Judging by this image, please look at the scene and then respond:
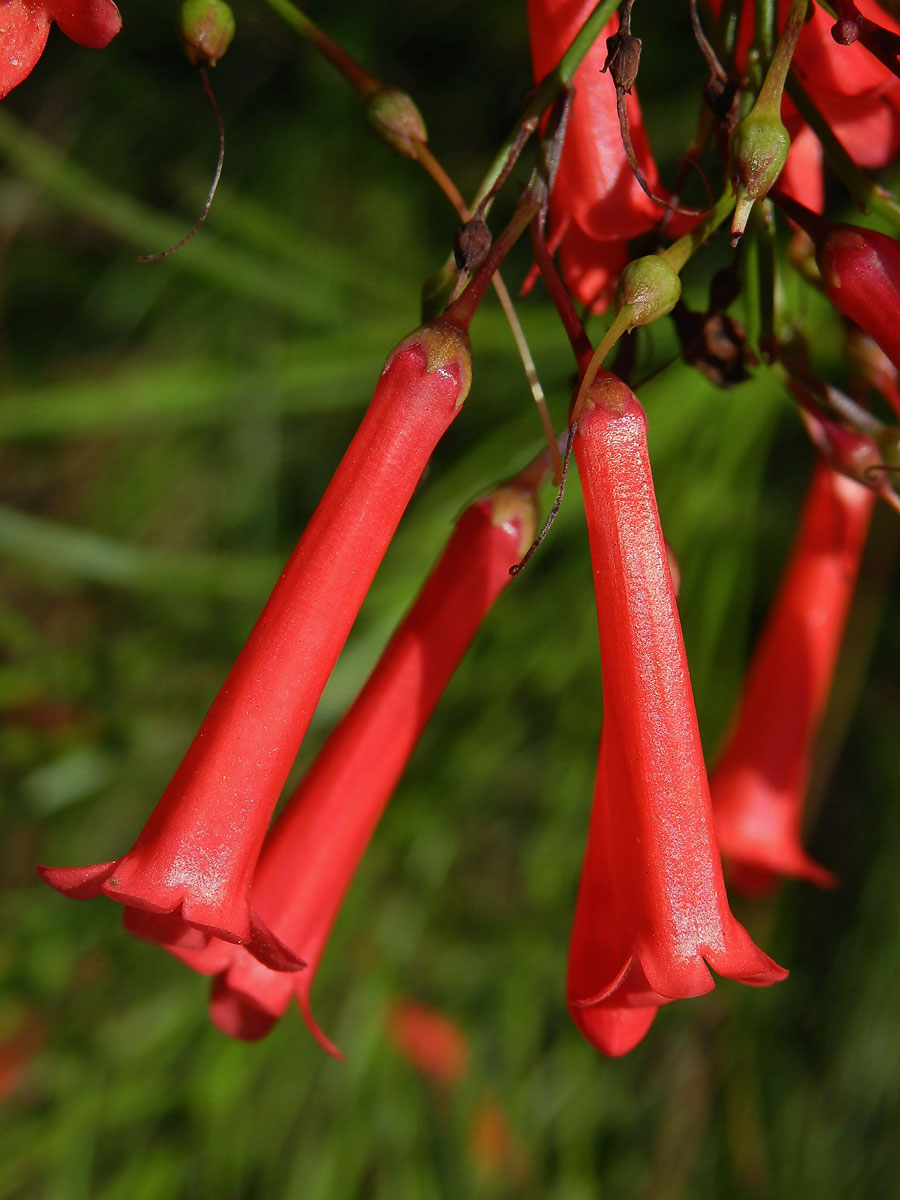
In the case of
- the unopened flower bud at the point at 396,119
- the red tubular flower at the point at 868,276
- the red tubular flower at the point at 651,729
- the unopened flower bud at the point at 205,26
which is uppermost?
the red tubular flower at the point at 868,276

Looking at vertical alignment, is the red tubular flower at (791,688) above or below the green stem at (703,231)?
below

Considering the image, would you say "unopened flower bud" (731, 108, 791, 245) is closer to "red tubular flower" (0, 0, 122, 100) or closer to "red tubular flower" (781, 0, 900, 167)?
"red tubular flower" (781, 0, 900, 167)

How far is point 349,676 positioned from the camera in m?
1.70

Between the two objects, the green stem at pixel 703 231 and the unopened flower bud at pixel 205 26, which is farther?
the unopened flower bud at pixel 205 26

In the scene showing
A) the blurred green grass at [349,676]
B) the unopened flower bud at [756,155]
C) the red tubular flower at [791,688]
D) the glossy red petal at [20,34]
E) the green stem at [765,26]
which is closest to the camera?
the unopened flower bud at [756,155]

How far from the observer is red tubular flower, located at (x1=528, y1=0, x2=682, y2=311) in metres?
0.77

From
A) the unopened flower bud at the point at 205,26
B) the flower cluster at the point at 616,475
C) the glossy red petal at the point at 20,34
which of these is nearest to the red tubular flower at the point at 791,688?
the flower cluster at the point at 616,475

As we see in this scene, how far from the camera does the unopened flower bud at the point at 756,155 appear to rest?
589 mm

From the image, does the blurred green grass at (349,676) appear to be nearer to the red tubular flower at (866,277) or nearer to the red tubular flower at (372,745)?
the red tubular flower at (372,745)

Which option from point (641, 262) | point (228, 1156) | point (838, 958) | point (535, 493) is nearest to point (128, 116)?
point (535, 493)

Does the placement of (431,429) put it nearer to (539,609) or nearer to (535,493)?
(535,493)

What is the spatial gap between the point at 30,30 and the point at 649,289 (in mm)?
581

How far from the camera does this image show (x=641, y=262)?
2.01ft

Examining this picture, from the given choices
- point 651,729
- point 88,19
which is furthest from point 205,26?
point 651,729
